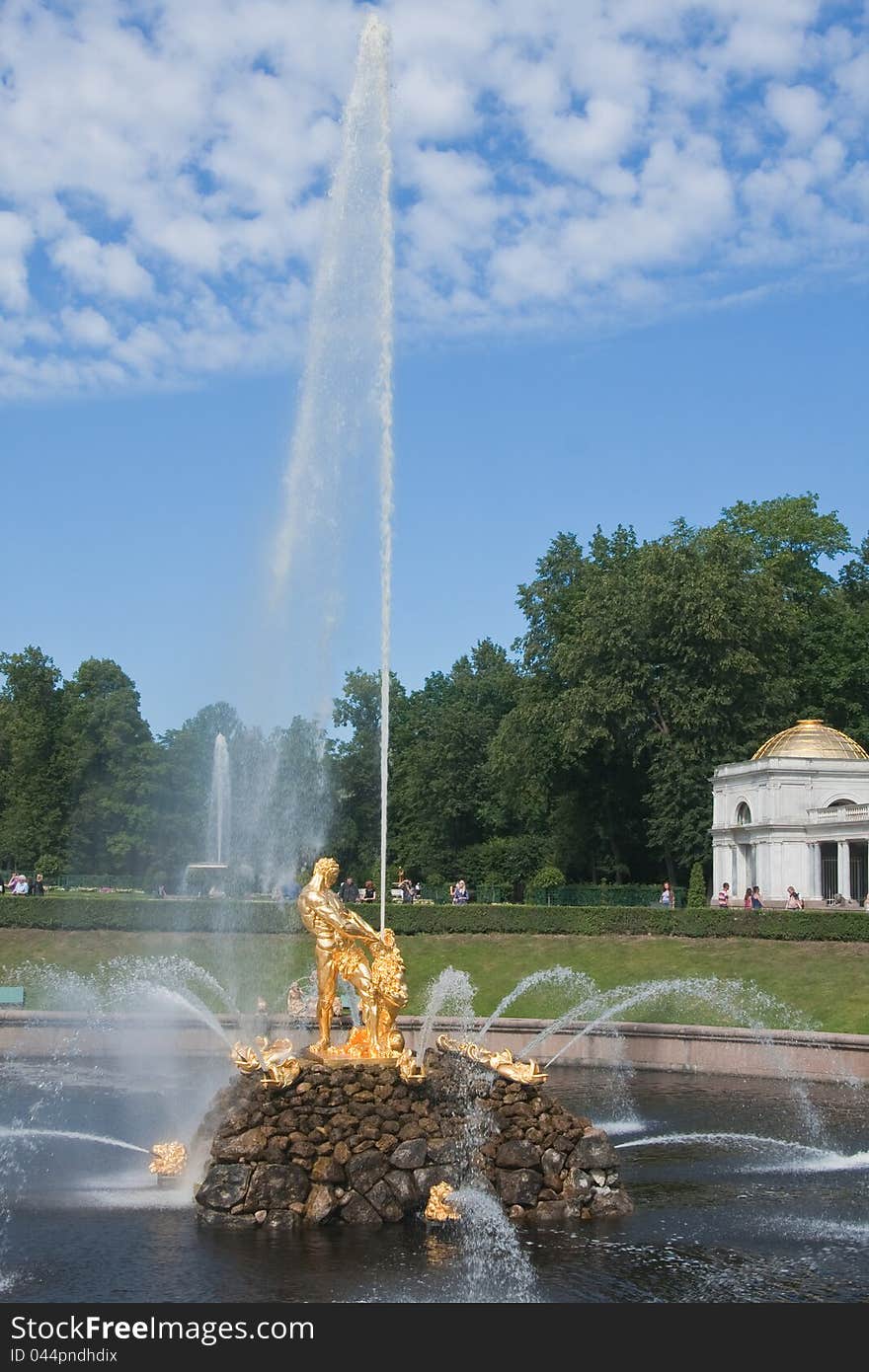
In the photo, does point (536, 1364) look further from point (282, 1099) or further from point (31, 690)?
point (31, 690)

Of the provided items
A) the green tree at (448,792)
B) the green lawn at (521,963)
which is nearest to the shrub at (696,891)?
the green lawn at (521,963)

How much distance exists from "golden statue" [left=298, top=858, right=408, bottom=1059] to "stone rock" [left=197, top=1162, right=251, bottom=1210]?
→ 1.88 metres

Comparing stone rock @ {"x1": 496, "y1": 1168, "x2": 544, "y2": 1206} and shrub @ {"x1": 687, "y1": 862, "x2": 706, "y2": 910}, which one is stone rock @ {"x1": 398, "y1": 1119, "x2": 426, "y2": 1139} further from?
shrub @ {"x1": 687, "y1": 862, "x2": 706, "y2": 910}

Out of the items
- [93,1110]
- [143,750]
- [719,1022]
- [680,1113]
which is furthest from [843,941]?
[143,750]

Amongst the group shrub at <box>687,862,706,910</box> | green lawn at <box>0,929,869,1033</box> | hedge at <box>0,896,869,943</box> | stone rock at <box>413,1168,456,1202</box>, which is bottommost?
stone rock at <box>413,1168,456,1202</box>

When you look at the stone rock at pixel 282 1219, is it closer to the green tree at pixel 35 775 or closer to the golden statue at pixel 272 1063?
the golden statue at pixel 272 1063

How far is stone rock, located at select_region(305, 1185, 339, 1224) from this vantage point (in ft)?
52.0

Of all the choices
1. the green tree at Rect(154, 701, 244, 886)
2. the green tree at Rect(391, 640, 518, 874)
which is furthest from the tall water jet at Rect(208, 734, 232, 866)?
the green tree at Rect(391, 640, 518, 874)

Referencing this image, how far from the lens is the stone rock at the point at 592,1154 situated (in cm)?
1677

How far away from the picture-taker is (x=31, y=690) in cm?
7825

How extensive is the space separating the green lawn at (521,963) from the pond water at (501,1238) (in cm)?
931

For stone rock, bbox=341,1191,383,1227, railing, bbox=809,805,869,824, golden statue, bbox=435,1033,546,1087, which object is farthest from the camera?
railing, bbox=809,805,869,824

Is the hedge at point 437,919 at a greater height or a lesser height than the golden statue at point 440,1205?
greater

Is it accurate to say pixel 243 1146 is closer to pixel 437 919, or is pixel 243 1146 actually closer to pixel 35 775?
pixel 437 919
